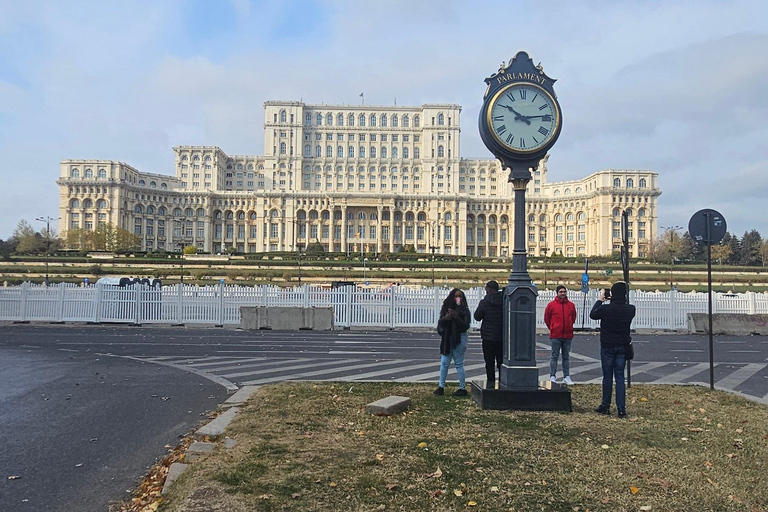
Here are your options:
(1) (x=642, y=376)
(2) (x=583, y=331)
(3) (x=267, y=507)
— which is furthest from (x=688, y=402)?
(2) (x=583, y=331)

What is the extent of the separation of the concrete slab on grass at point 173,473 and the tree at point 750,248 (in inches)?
4110

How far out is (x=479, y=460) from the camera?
5.18 m

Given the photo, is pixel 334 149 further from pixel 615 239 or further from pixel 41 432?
pixel 41 432

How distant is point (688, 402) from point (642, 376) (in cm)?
338

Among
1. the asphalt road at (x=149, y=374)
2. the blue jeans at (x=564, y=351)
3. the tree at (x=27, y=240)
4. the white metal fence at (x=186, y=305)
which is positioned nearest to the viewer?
the asphalt road at (x=149, y=374)

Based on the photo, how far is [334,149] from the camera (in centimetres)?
12612

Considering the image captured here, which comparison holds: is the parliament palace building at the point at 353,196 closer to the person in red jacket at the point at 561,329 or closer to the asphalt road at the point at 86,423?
the asphalt road at the point at 86,423

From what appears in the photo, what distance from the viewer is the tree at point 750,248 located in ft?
293

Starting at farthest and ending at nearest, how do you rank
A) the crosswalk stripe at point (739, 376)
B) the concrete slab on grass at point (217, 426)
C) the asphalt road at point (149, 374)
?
the crosswalk stripe at point (739, 376) → the concrete slab on grass at point (217, 426) → the asphalt road at point (149, 374)

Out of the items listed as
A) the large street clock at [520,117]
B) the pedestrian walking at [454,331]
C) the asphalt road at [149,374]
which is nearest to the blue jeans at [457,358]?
the pedestrian walking at [454,331]

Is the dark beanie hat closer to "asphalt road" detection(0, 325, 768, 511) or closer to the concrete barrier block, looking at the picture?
"asphalt road" detection(0, 325, 768, 511)

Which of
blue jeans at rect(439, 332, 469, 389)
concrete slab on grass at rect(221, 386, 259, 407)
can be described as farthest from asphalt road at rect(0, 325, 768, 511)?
blue jeans at rect(439, 332, 469, 389)

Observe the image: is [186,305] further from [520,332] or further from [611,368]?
[611,368]

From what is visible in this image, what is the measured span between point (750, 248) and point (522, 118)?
108091 mm
